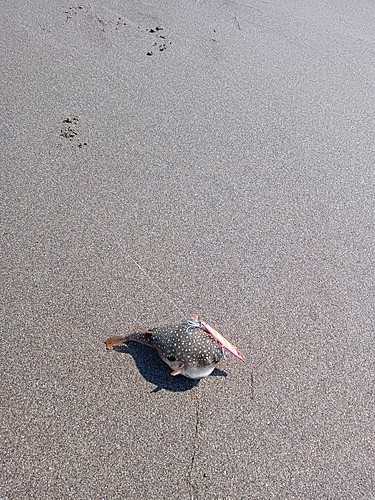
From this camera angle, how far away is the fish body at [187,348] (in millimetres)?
1524

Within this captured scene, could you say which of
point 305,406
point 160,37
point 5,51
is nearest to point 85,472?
point 305,406

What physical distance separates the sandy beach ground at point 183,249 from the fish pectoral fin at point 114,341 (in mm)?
25

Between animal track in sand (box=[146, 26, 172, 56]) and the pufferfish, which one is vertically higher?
animal track in sand (box=[146, 26, 172, 56])

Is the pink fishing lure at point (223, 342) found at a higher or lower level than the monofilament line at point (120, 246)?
higher

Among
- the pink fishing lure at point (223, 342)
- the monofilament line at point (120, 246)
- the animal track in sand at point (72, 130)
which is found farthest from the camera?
the animal track in sand at point (72, 130)

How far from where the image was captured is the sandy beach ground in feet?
4.74

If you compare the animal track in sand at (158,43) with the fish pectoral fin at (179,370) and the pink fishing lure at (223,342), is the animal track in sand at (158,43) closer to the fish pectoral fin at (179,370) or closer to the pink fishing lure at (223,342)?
the pink fishing lure at (223,342)

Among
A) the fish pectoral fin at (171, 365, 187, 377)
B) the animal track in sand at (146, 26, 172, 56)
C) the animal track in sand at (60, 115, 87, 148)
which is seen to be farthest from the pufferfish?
the animal track in sand at (146, 26, 172, 56)

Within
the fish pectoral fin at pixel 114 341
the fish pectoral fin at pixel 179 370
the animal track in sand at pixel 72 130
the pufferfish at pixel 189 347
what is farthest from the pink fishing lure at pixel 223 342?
the animal track in sand at pixel 72 130

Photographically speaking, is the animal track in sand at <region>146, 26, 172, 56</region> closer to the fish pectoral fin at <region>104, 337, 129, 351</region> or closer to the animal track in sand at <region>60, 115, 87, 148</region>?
the animal track in sand at <region>60, 115, 87, 148</region>

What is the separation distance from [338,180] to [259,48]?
135cm

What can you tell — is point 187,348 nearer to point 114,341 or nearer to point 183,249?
point 114,341

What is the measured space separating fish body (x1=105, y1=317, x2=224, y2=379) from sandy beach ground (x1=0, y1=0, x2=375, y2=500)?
0.25 ft

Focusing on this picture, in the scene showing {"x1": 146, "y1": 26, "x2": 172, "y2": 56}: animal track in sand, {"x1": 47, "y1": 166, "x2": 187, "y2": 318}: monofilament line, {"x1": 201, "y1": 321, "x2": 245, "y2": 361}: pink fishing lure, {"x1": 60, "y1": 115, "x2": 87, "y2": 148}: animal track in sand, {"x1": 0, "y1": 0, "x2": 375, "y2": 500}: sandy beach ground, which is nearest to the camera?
{"x1": 0, "y1": 0, "x2": 375, "y2": 500}: sandy beach ground
